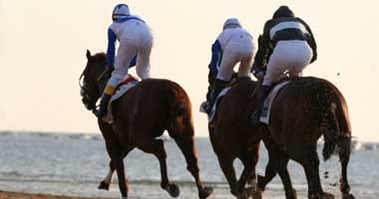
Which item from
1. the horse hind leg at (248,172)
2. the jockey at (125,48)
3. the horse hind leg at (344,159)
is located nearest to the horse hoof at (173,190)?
the horse hind leg at (248,172)

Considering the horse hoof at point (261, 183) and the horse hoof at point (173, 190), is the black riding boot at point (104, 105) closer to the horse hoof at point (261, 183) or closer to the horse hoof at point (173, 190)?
the horse hoof at point (173, 190)

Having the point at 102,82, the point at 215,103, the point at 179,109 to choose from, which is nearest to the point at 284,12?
the point at 215,103

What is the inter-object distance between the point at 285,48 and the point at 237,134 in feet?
6.60

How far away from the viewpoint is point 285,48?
19.5 metres

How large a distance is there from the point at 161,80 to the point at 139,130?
0.90 m

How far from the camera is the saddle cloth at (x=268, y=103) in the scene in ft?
61.9

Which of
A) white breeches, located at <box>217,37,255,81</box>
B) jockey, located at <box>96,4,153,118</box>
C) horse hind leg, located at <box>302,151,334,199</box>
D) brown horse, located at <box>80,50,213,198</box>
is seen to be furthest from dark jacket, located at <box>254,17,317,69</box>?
jockey, located at <box>96,4,153,118</box>

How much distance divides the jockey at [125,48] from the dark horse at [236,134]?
1.69m

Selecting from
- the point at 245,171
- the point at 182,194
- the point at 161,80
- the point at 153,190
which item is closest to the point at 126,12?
the point at 161,80

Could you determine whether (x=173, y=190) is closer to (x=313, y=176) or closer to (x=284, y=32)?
(x=284, y=32)

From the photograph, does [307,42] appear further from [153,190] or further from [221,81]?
[153,190]

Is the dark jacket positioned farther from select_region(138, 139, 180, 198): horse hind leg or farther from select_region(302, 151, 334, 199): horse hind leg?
select_region(302, 151, 334, 199): horse hind leg

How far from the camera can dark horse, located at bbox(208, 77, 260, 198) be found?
20.6 m

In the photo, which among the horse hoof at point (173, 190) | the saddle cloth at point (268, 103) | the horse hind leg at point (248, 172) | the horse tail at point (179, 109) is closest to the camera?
the saddle cloth at point (268, 103)
